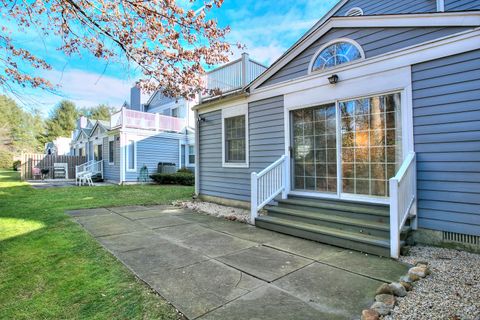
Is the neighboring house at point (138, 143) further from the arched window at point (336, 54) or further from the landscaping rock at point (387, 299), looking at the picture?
the landscaping rock at point (387, 299)

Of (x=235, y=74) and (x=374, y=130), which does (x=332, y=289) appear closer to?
(x=374, y=130)

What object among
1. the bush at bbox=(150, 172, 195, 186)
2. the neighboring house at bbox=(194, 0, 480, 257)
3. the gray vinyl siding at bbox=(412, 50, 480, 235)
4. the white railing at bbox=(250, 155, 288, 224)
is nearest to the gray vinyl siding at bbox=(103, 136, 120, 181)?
the bush at bbox=(150, 172, 195, 186)

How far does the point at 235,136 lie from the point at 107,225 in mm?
3967

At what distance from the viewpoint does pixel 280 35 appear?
365 inches

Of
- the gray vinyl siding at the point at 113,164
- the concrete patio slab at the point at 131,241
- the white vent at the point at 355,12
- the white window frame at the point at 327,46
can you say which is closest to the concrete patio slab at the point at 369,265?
the concrete patio slab at the point at 131,241

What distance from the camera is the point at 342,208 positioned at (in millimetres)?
4824

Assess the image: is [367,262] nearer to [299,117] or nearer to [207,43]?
[299,117]

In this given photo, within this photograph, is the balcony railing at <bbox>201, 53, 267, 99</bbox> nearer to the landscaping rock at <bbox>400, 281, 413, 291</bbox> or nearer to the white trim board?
the white trim board

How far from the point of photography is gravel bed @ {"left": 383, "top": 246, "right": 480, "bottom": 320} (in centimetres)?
221

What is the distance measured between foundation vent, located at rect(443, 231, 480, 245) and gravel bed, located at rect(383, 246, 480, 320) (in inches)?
8.6

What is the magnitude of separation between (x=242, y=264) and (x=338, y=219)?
210cm

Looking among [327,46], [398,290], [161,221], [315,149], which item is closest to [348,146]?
[315,149]

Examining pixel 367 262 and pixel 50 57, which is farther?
pixel 50 57

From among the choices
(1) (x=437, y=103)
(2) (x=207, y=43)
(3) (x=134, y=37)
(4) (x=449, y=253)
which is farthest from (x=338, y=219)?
(3) (x=134, y=37)
